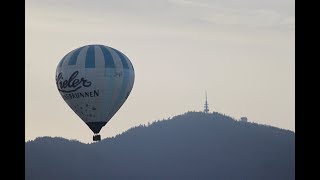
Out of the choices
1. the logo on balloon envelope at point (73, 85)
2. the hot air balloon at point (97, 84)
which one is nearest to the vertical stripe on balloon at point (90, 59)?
the hot air balloon at point (97, 84)

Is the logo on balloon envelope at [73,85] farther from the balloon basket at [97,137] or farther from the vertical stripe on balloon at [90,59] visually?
the balloon basket at [97,137]

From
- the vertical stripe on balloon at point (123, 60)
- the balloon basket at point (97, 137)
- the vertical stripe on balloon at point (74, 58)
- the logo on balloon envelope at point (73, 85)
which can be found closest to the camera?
the balloon basket at point (97, 137)

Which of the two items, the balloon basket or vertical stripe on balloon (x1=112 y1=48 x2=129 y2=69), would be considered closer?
the balloon basket

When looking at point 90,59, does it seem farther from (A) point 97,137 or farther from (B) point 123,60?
(A) point 97,137

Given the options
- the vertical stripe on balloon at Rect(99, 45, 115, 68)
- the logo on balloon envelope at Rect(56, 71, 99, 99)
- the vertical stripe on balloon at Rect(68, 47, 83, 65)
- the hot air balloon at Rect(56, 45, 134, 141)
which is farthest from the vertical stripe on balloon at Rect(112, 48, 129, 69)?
the vertical stripe on balloon at Rect(68, 47, 83, 65)

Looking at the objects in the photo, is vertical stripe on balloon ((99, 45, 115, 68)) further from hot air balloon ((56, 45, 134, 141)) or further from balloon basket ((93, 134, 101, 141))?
balloon basket ((93, 134, 101, 141))

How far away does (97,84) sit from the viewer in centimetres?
6750

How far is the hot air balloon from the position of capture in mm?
67250

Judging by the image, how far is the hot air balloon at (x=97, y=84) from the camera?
67.2 meters

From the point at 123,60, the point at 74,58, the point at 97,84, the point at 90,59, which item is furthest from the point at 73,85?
the point at 123,60
